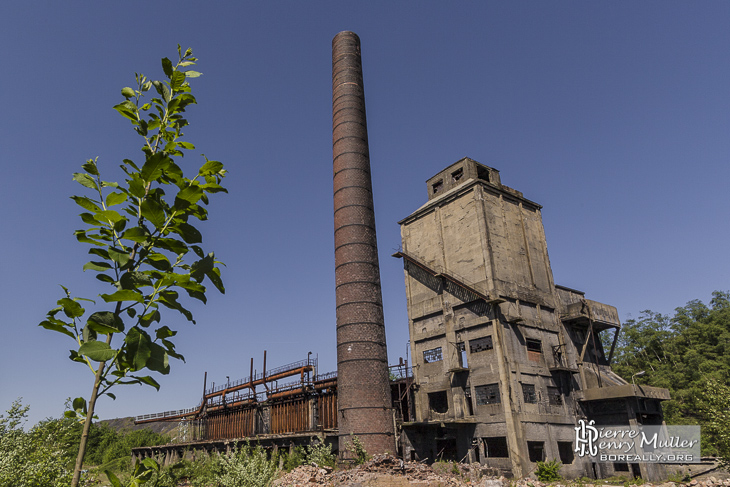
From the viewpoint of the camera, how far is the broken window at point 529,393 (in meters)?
22.0

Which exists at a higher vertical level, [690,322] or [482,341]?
[690,322]

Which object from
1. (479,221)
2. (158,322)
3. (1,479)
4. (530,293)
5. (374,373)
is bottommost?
(1,479)

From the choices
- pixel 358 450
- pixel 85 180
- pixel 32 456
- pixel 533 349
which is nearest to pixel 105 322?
pixel 85 180

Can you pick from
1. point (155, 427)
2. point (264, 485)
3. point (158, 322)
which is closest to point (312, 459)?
point (264, 485)

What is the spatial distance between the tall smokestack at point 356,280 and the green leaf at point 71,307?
56.8ft

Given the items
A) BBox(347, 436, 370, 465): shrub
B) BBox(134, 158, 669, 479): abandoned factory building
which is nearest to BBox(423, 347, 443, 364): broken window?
BBox(134, 158, 669, 479): abandoned factory building

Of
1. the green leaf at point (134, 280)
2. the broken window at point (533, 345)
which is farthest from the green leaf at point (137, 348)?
the broken window at point (533, 345)

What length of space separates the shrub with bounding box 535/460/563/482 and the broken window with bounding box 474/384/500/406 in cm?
322

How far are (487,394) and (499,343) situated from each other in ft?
8.60

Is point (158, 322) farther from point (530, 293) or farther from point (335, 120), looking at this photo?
point (530, 293)

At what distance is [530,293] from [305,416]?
560 inches

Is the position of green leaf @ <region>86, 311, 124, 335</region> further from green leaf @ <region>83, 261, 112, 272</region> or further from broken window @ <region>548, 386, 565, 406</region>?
broken window @ <region>548, 386, 565, 406</region>

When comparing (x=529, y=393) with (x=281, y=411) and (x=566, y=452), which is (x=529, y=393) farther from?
(x=281, y=411)

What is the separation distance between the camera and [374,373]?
18.3 metres
